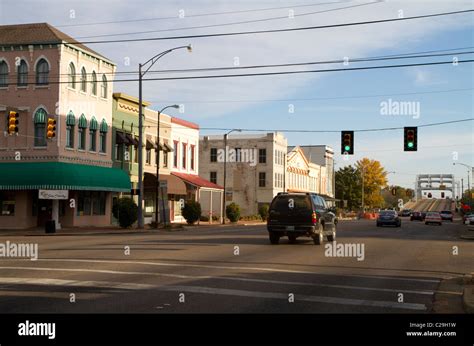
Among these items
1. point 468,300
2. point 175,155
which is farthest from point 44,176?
point 468,300

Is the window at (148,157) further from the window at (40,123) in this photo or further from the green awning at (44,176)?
the window at (40,123)

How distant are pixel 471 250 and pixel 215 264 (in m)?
12.8

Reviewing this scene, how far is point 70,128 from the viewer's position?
3897 cm

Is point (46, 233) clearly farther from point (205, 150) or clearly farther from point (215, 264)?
point (205, 150)

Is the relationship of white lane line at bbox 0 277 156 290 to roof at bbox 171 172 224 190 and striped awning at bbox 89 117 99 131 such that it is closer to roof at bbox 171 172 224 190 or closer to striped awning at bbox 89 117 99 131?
striped awning at bbox 89 117 99 131

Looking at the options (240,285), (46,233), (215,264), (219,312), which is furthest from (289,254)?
(46,233)

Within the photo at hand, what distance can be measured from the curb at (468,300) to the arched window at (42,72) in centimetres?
3178

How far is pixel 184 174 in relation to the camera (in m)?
56.1

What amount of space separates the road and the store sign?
1450 cm
